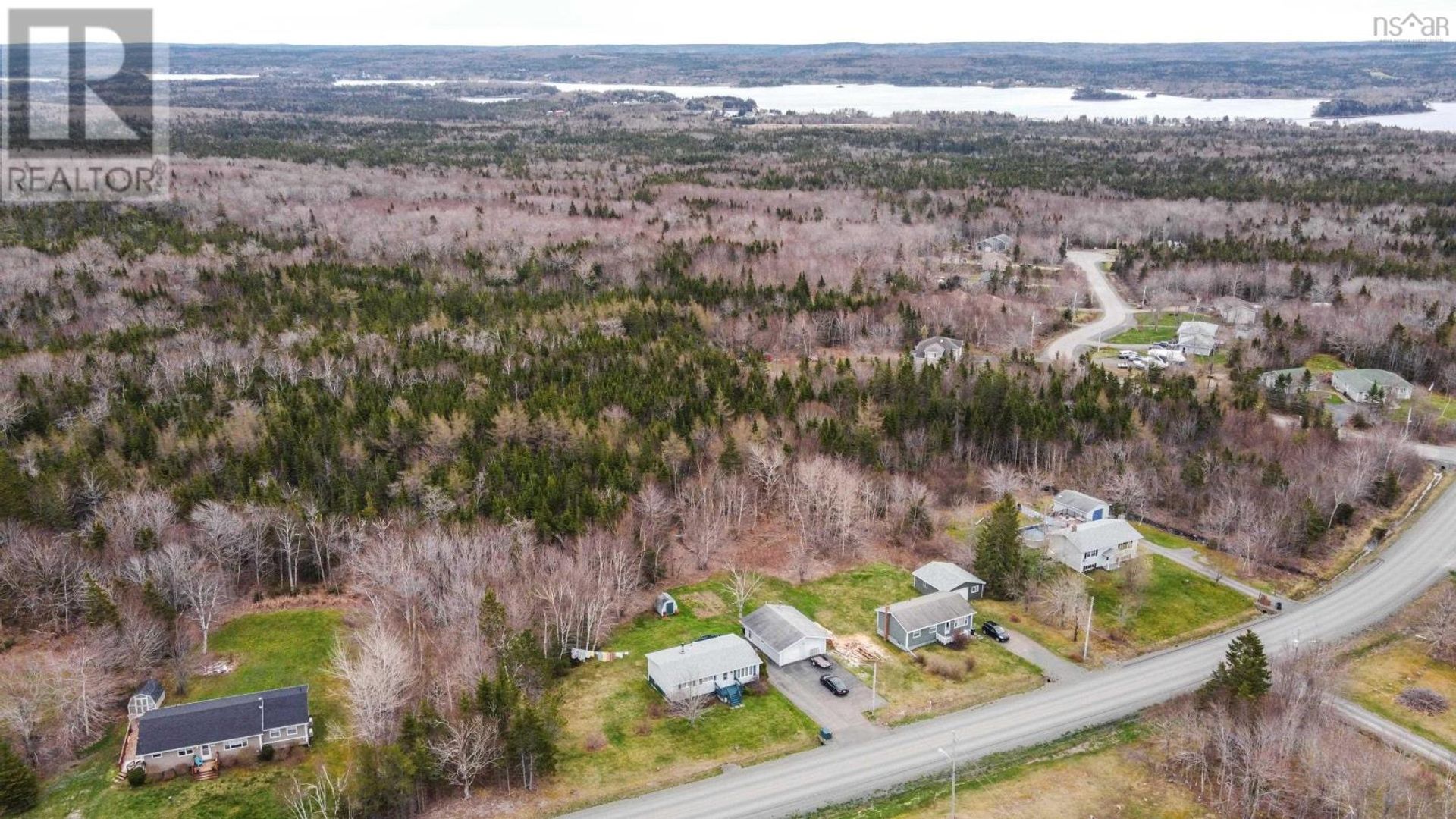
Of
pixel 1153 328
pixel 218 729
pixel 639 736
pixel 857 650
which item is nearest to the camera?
pixel 218 729

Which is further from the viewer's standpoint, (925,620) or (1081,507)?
(1081,507)

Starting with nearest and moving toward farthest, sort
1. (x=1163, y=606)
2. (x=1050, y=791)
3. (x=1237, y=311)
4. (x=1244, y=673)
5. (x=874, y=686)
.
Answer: (x=1050, y=791) < (x=1244, y=673) < (x=874, y=686) < (x=1163, y=606) < (x=1237, y=311)

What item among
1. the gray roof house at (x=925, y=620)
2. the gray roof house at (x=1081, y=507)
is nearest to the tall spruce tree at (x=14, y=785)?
the gray roof house at (x=925, y=620)

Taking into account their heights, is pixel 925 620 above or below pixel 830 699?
above

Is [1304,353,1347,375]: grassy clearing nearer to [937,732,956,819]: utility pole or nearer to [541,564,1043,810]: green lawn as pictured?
[541,564,1043,810]: green lawn

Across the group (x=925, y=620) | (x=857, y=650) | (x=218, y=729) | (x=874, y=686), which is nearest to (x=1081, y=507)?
(x=925, y=620)

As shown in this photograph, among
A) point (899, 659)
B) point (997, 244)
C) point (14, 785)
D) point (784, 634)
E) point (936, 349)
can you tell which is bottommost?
point (14, 785)

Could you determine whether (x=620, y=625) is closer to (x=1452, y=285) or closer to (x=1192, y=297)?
(x=1192, y=297)

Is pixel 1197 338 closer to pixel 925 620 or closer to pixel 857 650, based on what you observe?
pixel 925 620
